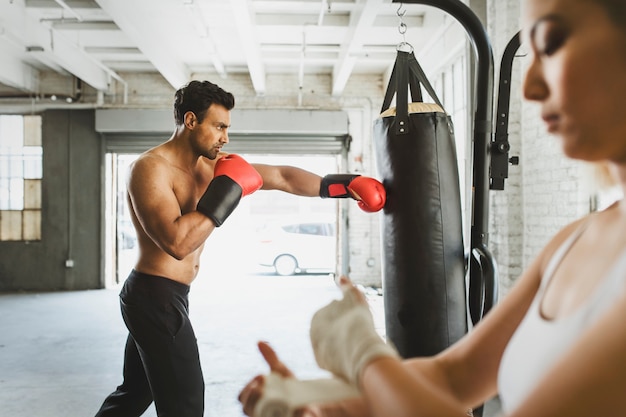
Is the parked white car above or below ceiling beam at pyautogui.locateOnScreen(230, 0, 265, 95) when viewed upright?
below

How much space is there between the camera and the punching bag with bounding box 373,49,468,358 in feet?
7.14

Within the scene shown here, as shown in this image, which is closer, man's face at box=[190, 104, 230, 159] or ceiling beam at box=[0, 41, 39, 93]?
man's face at box=[190, 104, 230, 159]

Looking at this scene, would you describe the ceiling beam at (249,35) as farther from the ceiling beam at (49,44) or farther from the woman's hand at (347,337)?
the woman's hand at (347,337)

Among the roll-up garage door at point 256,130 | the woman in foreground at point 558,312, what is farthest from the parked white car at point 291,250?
the woman in foreground at point 558,312

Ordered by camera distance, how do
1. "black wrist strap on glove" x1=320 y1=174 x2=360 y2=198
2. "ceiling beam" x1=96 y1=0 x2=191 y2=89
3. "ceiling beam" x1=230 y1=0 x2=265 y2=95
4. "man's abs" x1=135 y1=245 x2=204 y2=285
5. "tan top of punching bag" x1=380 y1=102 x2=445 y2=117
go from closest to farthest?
"man's abs" x1=135 y1=245 x2=204 y2=285
"tan top of punching bag" x1=380 y1=102 x2=445 y2=117
"black wrist strap on glove" x1=320 y1=174 x2=360 y2=198
"ceiling beam" x1=230 y1=0 x2=265 y2=95
"ceiling beam" x1=96 y1=0 x2=191 y2=89

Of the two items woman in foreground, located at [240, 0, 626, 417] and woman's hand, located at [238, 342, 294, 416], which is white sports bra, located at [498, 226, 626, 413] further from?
woman's hand, located at [238, 342, 294, 416]

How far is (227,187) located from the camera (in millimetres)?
2277

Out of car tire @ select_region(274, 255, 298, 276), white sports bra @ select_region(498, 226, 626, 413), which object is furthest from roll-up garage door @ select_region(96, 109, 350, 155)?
white sports bra @ select_region(498, 226, 626, 413)

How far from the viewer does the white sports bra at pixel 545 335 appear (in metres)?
0.58

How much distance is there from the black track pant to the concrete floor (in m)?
1.17

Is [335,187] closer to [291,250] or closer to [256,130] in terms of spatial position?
[256,130]

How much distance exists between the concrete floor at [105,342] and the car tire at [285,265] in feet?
5.09

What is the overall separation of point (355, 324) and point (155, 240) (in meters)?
1.51

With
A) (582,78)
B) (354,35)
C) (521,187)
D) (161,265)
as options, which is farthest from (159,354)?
(354,35)
